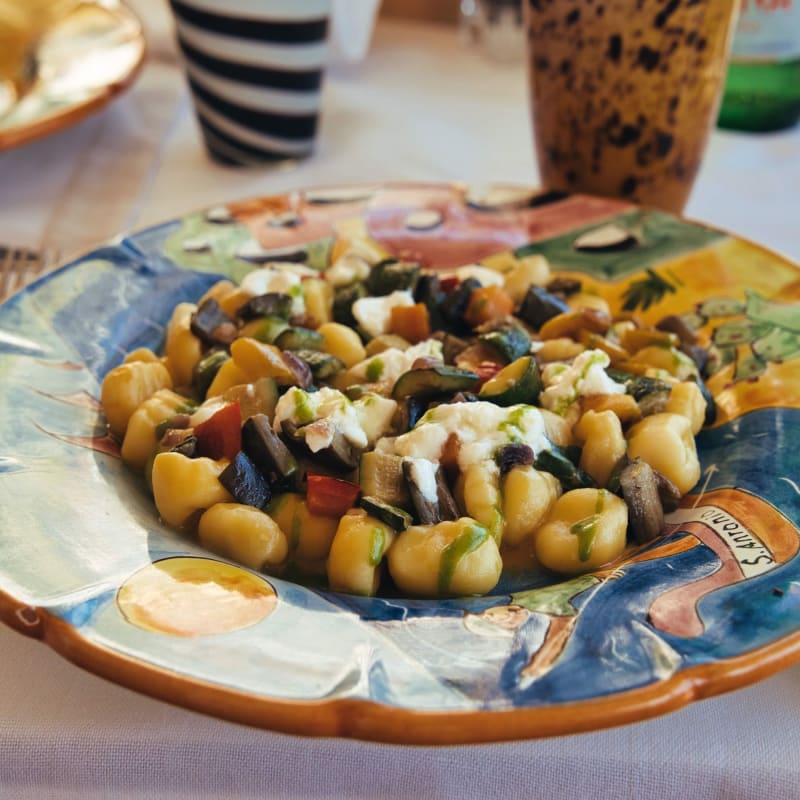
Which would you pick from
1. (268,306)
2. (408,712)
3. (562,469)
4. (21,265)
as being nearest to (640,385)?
(562,469)

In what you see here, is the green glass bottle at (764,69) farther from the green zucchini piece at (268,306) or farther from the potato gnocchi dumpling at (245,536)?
the potato gnocchi dumpling at (245,536)

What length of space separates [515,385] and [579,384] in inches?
3.6

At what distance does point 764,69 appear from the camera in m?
2.32

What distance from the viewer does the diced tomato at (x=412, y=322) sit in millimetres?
1504

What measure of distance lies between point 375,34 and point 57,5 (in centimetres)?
97

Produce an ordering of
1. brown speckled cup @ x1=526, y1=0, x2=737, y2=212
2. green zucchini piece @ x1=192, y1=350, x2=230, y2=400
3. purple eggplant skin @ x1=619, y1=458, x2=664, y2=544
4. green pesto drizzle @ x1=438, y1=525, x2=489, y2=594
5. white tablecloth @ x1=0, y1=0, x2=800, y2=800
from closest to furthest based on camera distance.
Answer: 1. white tablecloth @ x1=0, y1=0, x2=800, y2=800
2. green pesto drizzle @ x1=438, y1=525, x2=489, y2=594
3. purple eggplant skin @ x1=619, y1=458, x2=664, y2=544
4. green zucchini piece @ x1=192, y1=350, x2=230, y2=400
5. brown speckled cup @ x1=526, y1=0, x2=737, y2=212

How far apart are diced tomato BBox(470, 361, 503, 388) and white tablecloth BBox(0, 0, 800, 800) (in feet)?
1.67

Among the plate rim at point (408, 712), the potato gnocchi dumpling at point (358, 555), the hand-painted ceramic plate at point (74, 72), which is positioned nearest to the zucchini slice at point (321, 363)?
the potato gnocchi dumpling at point (358, 555)

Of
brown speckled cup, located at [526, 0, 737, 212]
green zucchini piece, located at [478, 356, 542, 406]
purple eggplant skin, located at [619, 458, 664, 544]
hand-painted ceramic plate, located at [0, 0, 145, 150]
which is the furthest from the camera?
hand-painted ceramic plate, located at [0, 0, 145, 150]

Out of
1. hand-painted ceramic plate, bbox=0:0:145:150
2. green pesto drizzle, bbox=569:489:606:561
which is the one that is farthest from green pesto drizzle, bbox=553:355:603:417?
hand-painted ceramic plate, bbox=0:0:145:150

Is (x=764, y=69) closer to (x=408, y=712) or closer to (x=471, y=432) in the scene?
(x=471, y=432)

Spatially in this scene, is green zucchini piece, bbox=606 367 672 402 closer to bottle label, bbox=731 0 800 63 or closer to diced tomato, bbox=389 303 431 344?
diced tomato, bbox=389 303 431 344

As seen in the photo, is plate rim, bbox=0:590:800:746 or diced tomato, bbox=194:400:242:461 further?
diced tomato, bbox=194:400:242:461

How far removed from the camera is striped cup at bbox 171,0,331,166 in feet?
7.00
